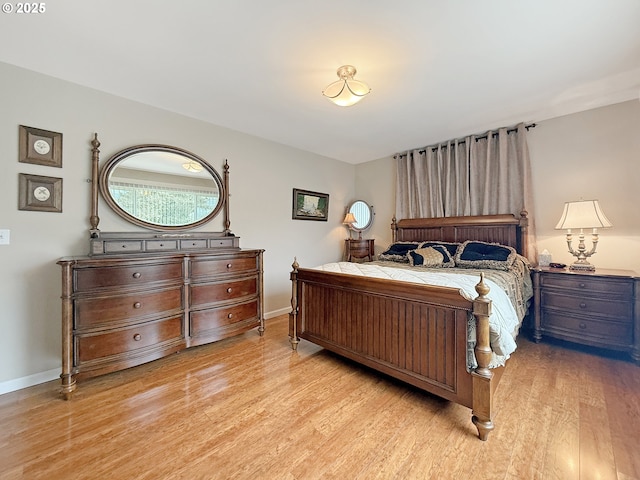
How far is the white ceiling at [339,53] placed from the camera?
1633 mm

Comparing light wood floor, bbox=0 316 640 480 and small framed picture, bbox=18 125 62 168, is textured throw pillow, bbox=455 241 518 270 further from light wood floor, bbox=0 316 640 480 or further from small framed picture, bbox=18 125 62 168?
small framed picture, bbox=18 125 62 168

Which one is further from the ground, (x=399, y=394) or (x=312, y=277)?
(x=312, y=277)

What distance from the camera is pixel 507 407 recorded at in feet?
5.90

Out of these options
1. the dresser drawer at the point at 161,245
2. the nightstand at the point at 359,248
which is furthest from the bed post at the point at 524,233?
the dresser drawer at the point at 161,245

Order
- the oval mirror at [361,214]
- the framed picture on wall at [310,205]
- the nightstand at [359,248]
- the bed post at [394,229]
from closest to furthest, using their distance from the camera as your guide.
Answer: the framed picture on wall at [310,205] → the bed post at [394,229] → the nightstand at [359,248] → the oval mirror at [361,214]

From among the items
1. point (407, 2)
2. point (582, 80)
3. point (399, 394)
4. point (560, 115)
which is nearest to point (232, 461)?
point (399, 394)

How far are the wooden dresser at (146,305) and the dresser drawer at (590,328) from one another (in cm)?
322

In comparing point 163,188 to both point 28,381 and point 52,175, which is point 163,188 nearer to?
point 52,175

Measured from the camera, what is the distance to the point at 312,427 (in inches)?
64.4

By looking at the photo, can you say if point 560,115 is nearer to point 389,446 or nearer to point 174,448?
point 389,446

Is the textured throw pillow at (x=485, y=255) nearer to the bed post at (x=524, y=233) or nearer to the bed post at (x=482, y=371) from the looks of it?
the bed post at (x=524, y=233)

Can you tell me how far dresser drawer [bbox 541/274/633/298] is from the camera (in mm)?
2428

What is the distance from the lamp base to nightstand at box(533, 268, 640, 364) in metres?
0.07

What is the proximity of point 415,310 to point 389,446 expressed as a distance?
83 cm
